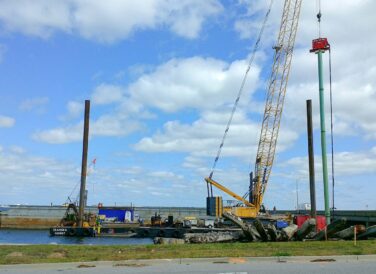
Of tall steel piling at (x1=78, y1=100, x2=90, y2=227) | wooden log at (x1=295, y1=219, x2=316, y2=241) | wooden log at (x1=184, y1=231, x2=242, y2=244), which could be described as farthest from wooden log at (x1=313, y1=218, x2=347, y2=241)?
tall steel piling at (x1=78, y1=100, x2=90, y2=227)

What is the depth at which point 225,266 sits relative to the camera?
49.0 feet

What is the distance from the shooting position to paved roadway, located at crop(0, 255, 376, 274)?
13922 mm

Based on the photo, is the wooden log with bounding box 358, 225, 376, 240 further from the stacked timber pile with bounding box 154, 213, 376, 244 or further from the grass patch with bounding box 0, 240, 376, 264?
the grass patch with bounding box 0, 240, 376, 264

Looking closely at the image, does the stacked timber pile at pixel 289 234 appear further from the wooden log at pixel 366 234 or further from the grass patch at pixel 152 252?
the grass patch at pixel 152 252

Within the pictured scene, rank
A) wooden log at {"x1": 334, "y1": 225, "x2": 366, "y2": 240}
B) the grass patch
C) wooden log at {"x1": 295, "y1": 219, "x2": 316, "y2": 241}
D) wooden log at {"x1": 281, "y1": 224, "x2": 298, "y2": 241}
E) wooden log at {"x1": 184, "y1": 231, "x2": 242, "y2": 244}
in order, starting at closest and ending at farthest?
1. the grass patch
2. wooden log at {"x1": 295, "y1": 219, "x2": 316, "y2": 241}
3. wooden log at {"x1": 334, "y1": 225, "x2": 366, "y2": 240}
4. wooden log at {"x1": 281, "y1": 224, "x2": 298, "y2": 241}
5. wooden log at {"x1": 184, "y1": 231, "x2": 242, "y2": 244}

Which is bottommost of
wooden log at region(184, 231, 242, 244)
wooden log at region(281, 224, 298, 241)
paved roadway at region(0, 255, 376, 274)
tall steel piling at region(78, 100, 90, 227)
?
paved roadway at region(0, 255, 376, 274)

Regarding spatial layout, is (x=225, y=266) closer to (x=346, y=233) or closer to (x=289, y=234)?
(x=289, y=234)

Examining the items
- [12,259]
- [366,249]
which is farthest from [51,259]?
[366,249]

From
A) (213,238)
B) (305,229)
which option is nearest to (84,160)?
A: (213,238)

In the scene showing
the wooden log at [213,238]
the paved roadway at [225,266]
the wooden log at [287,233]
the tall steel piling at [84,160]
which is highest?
the tall steel piling at [84,160]

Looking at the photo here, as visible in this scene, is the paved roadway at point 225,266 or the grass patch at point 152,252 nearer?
the paved roadway at point 225,266

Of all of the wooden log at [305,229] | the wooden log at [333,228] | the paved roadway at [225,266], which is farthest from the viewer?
the wooden log at [305,229]

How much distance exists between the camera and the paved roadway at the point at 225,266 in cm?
1392

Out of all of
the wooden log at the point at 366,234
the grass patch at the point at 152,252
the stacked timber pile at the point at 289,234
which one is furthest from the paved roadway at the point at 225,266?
the wooden log at the point at 366,234
